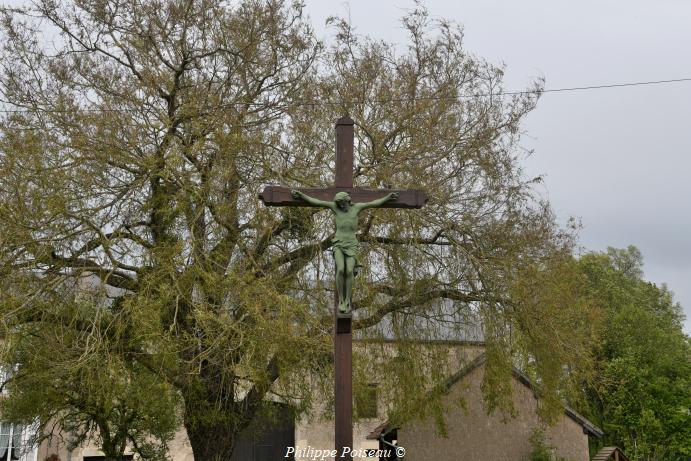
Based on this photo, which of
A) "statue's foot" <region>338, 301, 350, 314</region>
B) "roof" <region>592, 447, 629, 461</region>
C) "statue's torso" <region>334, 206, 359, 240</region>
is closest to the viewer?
"statue's foot" <region>338, 301, 350, 314</region>

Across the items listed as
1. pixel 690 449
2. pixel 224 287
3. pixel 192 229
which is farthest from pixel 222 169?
pixel 690 449

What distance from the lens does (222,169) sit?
1345cm

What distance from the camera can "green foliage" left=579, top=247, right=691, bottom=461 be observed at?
35562 millimetres

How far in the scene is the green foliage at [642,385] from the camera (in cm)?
3556

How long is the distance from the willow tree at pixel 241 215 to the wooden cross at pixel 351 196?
4465 millimetres

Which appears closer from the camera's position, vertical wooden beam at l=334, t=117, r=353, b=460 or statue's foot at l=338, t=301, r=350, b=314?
vertical wooden beam at l=334, t=117, r=353, b=460

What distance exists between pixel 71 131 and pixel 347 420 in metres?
9.21

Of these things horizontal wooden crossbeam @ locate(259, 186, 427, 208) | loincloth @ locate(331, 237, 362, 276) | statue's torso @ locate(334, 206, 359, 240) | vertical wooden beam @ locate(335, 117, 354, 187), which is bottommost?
loincloth @ locate(331, 237, 362, 276)

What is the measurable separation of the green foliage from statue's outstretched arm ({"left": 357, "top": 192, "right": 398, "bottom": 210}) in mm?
29232

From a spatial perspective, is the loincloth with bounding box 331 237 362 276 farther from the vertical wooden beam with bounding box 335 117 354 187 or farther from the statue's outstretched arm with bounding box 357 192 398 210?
the vertical wooden beam with bounding box 335 117 354 187

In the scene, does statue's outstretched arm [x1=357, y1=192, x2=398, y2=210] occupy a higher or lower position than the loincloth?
higher

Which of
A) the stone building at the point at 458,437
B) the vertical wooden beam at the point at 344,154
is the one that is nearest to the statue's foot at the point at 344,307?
the vertical wooden beam at the point at 344,154

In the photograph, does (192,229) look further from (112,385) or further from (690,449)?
(690,449)

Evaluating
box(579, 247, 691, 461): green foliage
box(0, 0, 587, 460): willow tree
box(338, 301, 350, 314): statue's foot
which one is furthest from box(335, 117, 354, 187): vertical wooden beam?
box(579, 247, 691, 461): green foliage
